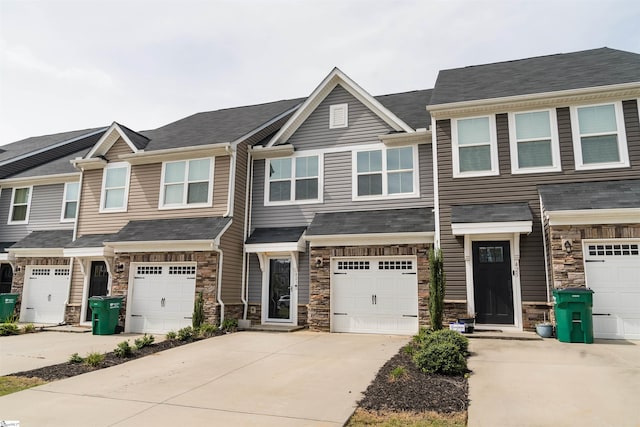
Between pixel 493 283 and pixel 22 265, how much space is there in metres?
17.2

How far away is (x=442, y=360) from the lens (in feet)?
23.0

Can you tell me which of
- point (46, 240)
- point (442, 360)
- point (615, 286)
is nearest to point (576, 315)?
point (615, 286)

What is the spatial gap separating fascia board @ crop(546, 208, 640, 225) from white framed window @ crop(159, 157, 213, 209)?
10.2 meters

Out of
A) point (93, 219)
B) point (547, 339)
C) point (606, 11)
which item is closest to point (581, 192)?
point (547, 339)

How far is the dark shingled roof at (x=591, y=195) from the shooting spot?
32.3ft

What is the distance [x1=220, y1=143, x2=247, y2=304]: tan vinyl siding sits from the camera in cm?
1339

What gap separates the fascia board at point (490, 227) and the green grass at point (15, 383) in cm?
932

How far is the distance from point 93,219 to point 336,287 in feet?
32.4

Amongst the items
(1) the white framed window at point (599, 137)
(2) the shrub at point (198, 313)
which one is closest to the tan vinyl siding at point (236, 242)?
(2) the shrub at point (198, 313)

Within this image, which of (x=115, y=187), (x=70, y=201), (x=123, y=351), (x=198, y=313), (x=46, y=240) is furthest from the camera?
(x=70, y=201)

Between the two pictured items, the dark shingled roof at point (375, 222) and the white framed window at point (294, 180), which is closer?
the dark shingled roof at point (375, 222)

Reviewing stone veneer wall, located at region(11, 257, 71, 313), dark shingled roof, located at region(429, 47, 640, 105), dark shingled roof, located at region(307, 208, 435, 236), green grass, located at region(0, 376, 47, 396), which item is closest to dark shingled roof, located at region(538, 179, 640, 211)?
dark shingled roof, located at region(429, 47, 640, 105)

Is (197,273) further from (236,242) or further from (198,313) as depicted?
(236,242)

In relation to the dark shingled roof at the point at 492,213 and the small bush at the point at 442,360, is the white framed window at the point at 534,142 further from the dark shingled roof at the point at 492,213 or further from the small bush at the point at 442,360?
the small bush at the point at 442,360
